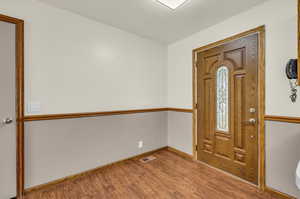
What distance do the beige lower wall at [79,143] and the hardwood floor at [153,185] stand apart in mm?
176

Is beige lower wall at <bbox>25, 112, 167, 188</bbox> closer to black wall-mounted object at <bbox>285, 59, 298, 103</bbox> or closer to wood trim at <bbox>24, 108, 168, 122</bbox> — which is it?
wood trim at <bbox>24, 108, 168, 122</bbox>

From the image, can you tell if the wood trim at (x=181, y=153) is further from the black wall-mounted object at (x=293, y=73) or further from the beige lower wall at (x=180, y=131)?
the black wall-mounted object at (x=293, y=73)

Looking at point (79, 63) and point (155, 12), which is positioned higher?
point (155, 12)

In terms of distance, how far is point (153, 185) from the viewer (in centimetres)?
195

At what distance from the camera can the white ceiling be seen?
6.02 feet

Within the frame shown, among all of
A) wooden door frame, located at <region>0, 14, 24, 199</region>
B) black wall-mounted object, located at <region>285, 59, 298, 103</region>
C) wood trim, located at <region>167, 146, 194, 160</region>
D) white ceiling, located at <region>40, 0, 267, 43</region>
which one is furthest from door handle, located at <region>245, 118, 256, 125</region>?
wooden door frame, located at <region>0, 14, 24, 199</region>

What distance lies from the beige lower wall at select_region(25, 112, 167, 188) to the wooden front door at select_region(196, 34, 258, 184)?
112 centimetres

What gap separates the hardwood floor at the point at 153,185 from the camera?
1737mm

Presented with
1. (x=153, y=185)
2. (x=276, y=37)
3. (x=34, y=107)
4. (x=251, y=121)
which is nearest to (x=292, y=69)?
(x=276, y=37)

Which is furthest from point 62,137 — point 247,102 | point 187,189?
point 247,102

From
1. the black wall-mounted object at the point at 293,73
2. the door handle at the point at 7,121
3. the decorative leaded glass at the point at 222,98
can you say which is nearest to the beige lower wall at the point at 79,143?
the door handle at the point at 7,121

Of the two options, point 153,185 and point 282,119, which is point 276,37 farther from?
point 153,185

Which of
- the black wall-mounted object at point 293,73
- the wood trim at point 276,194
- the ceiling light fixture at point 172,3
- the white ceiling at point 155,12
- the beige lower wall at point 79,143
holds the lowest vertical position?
the wood trim at point 276,194

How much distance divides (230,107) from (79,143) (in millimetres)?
2331
